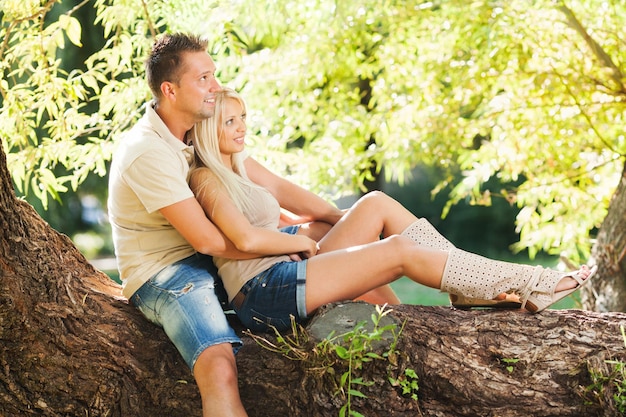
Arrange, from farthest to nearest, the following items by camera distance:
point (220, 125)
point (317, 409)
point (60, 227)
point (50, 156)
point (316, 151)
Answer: point (60, 227) < point (316, 151) < point (50, 156) < point (220, 125) < point (317, 409)

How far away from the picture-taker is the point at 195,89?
9.45 feet

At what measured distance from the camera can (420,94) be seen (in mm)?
5637

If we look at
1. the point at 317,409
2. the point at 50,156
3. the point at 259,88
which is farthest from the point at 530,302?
the point at 259,88

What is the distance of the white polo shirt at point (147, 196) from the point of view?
2680 mm

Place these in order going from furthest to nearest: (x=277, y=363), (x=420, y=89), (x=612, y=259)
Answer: (x=420, y=89) → (x=612, y=259) → (x=277, y=363)

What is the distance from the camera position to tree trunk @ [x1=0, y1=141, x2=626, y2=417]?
257 cm

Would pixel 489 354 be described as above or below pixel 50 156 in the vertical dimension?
below

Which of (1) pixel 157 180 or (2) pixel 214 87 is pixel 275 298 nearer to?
(1) pixel 157 180

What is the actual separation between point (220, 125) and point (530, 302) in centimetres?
127

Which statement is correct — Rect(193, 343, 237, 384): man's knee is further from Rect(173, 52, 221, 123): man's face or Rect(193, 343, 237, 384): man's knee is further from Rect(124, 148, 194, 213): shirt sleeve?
Rect(173, 52, 221, 123): man's face

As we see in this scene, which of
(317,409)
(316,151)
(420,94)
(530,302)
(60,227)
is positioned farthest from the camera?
(60,227)

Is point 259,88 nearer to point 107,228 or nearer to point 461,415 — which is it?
point 461,415

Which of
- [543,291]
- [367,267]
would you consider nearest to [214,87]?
[367,267]

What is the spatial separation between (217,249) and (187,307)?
224 millimetres
